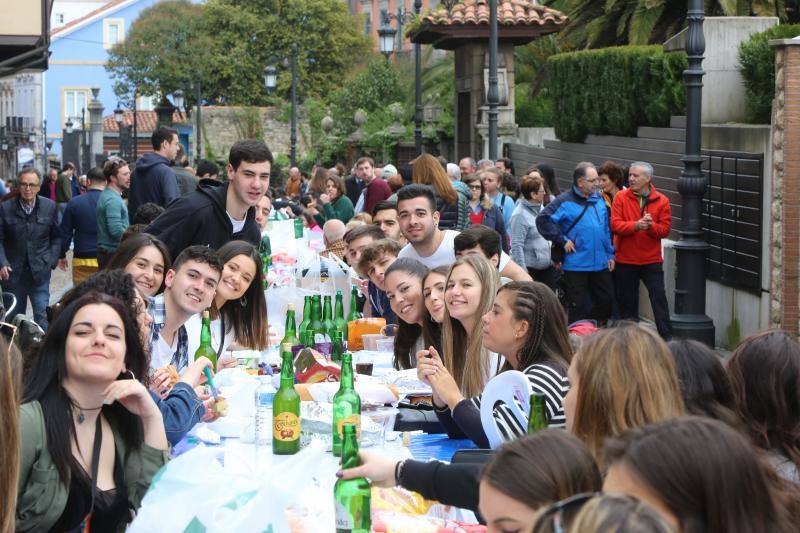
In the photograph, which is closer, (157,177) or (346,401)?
(346,401)

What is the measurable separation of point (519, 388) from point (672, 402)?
0.91 metres

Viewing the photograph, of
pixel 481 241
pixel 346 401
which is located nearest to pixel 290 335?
pixel 481 241

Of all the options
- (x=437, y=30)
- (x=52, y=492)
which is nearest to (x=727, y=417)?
(x=52, y=492)

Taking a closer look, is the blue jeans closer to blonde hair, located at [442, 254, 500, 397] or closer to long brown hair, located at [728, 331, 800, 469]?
blonde hair, located at [442, 254, 500, 397]

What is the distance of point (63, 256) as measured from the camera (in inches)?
571

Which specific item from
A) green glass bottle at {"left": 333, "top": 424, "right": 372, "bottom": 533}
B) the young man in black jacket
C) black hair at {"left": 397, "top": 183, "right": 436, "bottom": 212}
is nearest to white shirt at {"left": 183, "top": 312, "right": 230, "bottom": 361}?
the young man in black jacket

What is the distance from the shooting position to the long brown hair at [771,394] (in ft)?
12.9

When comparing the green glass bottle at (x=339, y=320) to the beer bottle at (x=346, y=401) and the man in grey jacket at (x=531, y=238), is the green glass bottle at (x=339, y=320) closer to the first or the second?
the beer bottle at (x=346, y=401)

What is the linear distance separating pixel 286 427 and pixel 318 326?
2.84 m

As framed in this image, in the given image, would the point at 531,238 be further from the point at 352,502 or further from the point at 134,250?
the point at 352,502

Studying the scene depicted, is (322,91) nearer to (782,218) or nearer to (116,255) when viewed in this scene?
(782,218)

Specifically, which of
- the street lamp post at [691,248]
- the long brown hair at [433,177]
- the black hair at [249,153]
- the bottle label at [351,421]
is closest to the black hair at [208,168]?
the long brown hair at [433,177]

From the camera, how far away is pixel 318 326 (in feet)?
25.6

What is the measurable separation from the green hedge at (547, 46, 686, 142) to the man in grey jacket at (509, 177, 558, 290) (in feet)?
14.3
